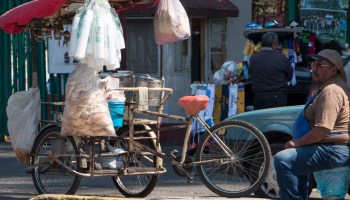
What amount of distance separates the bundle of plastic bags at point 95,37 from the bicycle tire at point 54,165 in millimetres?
1033

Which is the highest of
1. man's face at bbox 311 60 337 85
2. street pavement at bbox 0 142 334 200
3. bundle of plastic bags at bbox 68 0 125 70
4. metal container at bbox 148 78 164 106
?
bundle of plastic bags at bbox 68 0 125 70

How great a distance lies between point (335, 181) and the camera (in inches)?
288

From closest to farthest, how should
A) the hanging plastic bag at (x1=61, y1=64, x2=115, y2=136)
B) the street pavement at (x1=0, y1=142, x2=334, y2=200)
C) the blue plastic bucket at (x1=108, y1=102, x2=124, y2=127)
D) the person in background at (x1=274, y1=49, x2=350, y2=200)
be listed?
the person in background at (x1=274, y1=49, x2=350, y2=200) < the hanging plastic bag at (x1=61, y1=64, x2=115, y2=136) < the blue plastic bucket at (x1=108, y1=102, x2=124, y2=127) < the street pavement at (x1=0, y1=142, x2=334, y2=200)

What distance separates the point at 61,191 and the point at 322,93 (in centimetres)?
338

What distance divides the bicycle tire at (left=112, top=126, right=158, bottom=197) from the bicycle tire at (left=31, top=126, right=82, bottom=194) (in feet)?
1.71

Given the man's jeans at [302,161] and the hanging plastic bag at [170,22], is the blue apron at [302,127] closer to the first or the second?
the man's jeans at [302,161]

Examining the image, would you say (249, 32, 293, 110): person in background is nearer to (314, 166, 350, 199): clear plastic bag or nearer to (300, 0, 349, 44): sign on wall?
(300, 0, 349, 44): sign on wall

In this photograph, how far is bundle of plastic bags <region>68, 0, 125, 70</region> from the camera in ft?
27.1

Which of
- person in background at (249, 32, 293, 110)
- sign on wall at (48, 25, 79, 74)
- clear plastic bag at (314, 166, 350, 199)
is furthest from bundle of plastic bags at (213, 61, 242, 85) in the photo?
clear plastic bag at (314, 166, 350, 199)

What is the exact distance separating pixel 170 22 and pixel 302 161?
257 centimetres

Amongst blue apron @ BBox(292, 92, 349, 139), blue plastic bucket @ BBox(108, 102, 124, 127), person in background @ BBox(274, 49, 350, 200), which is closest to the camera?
person in background @ BBox(274, 49, 350, 200)

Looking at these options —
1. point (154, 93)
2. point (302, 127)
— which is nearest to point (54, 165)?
point (154, 93)

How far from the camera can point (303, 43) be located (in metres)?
13.9

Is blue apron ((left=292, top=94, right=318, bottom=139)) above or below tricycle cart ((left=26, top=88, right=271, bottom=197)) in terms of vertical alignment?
above
